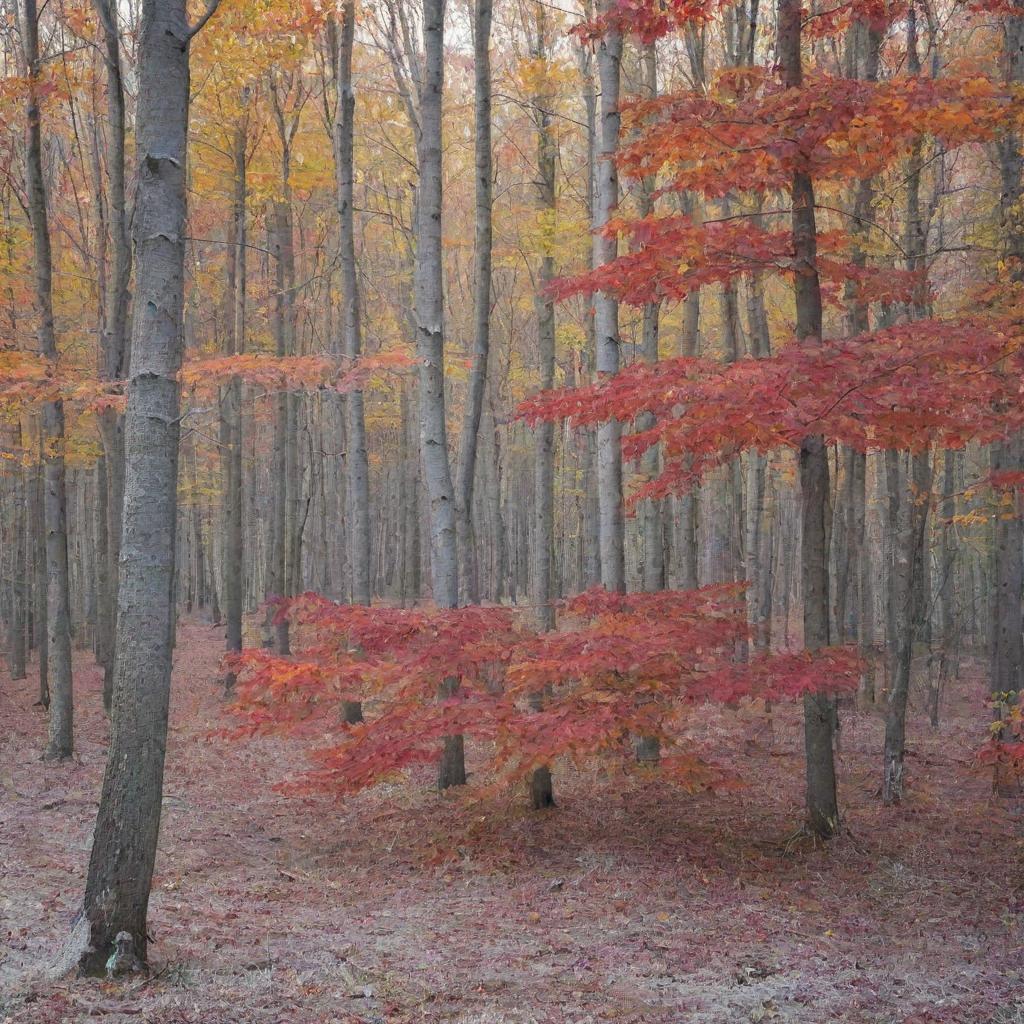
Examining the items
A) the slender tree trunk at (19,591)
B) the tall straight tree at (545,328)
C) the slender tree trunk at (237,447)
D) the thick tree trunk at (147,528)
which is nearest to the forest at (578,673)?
the thick tree trunk at (147,528)

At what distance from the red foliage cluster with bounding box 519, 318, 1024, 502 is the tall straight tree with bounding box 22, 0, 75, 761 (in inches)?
320

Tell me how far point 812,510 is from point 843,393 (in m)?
2.09

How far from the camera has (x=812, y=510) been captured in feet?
27.3

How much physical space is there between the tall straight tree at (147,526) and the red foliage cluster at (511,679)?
252cm

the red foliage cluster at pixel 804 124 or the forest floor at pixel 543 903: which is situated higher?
the red foliage cluster at pixel 804 124

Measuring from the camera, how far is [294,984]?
5.05 m

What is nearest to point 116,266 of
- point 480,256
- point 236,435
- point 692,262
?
point 236,435

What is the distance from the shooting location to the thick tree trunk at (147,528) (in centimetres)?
491

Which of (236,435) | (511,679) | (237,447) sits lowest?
(511,679)

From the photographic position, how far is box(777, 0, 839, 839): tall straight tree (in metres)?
8.24

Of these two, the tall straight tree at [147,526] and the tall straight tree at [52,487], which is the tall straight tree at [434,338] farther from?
the tall straight tree at [52,487]

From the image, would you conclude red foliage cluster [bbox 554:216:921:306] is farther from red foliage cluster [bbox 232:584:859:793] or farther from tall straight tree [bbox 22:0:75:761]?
tall straight tree [bbox 22:0:75:761]

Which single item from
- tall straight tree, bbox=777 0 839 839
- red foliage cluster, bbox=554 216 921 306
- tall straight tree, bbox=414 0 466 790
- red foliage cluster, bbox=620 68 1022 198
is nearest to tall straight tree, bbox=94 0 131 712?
tall straight tree, bbox=414 0 466 790

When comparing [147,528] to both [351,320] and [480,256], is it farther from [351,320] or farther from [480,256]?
[351,320]
